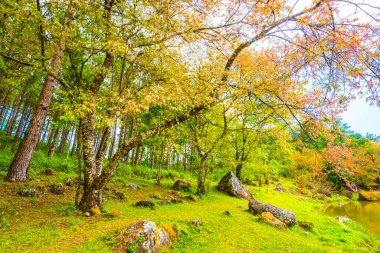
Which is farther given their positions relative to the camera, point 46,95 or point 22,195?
point 46,95

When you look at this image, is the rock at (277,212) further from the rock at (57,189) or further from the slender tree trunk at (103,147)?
the rock at (57,189)

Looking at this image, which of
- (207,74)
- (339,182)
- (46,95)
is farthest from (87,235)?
(339,182)

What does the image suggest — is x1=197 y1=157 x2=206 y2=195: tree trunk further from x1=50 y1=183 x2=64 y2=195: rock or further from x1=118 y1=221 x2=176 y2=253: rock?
x1=118 y1=221 x2=176 y2=253: rock

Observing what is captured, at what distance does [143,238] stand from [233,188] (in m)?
13.3

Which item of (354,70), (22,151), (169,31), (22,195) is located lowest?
(22,195)

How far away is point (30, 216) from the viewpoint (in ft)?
21.7

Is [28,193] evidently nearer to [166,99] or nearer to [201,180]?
[166,99]

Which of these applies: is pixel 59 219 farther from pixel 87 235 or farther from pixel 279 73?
pixel 279 73

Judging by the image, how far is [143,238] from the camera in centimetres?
532

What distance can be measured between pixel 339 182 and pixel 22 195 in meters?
46.0

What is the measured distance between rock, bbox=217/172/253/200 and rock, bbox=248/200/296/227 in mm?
5382

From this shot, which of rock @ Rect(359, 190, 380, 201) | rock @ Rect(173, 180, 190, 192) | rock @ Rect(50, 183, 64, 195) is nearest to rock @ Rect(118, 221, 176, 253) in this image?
rock @ Rect(50, 183, 64, 195)

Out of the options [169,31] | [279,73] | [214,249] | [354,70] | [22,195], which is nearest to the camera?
[354,70]

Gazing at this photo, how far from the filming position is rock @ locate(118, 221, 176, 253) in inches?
204
